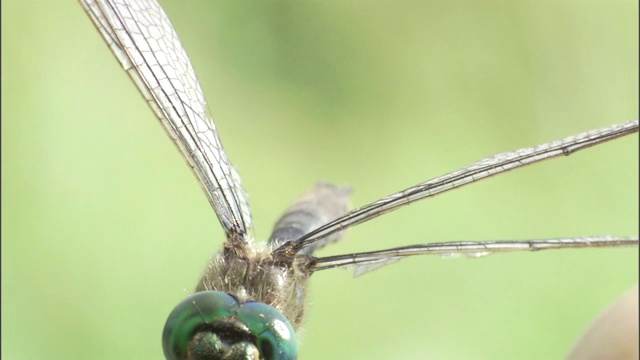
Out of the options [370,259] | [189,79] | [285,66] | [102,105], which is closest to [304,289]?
[370,259]

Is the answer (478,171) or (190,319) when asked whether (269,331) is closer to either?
(190,319)

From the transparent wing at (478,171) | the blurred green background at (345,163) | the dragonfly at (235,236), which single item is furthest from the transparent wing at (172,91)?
the blurred green background at (345,163)

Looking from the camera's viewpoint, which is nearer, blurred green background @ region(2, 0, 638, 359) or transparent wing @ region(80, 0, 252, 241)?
transparent wing @ region(80, 0, 252, 241)

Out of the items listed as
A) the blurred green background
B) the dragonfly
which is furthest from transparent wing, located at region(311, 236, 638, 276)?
the blurred green background

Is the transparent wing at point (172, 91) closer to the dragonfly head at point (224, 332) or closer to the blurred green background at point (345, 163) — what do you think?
the dragonfly head at point (224, 332)

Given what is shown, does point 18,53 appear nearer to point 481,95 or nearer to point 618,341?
point 481,95

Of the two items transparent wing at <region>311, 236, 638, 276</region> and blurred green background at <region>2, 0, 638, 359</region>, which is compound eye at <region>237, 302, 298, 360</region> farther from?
blurred green background at <region>2, 0, 638, 359</region>

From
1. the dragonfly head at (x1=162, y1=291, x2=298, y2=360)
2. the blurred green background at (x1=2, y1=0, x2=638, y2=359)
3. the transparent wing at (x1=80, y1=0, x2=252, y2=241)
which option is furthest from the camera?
the blurred green background at (x1=2, y1=0, x2=638, y2=359)
